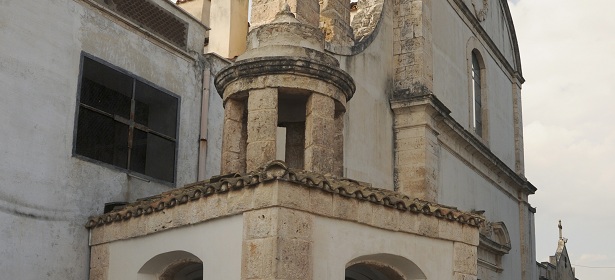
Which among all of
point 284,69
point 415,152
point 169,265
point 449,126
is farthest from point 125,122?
point 449,126

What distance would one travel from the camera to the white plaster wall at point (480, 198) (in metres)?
15.9

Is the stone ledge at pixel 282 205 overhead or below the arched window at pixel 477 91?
below

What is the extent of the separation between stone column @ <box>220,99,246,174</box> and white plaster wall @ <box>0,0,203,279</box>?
1.78 m

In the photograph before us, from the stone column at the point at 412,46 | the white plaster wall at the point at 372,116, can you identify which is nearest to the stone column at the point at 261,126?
the white plaster wall at the point at 372,116

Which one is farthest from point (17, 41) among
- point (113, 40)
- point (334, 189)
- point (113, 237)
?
point (334, 189)

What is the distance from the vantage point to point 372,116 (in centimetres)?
1416

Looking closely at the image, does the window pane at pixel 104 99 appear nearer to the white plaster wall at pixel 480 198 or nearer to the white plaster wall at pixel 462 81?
the white plaster wall at pixel 480 198

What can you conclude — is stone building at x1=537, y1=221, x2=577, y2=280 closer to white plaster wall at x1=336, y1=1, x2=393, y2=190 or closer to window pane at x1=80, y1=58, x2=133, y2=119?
white plaster wall at x1=336, y1=1, x2=393, y2=190

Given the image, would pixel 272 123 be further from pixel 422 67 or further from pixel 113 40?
pixel 422 67

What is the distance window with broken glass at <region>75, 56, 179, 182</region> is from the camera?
10664mm

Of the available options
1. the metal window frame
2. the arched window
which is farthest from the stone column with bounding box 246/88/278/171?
the arched window

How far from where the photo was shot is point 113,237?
382 inches

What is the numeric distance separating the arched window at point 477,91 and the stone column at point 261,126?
1058 cm

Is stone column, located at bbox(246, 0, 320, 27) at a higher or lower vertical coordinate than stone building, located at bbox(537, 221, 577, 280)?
higher
